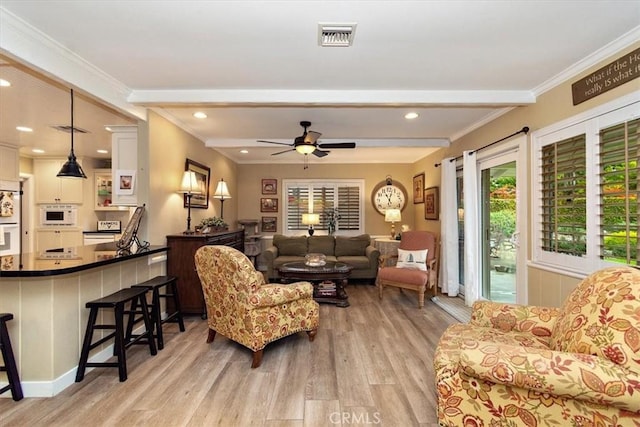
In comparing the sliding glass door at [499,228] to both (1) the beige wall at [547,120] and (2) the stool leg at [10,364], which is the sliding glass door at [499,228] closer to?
(1) the beige wall at [547,120]

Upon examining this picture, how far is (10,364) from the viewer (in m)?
2.21

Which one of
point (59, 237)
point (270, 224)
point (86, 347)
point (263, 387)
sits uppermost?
point (270, 224)

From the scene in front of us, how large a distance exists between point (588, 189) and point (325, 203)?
507 cm

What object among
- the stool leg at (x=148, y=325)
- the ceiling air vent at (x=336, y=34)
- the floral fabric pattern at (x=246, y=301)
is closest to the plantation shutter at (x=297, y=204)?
the floral fabric pattern at (x=246, y=301)

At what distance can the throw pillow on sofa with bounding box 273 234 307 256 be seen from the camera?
20.6ft

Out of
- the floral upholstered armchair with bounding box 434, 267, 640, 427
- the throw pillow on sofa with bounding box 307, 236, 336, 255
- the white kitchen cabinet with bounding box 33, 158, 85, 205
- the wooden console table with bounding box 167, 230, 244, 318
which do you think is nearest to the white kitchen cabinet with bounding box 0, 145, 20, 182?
the white kitchen cabinet with bounding box 33, 158, 85, 205

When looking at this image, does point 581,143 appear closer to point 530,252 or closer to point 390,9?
point 530,252

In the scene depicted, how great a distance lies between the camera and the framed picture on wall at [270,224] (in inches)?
287

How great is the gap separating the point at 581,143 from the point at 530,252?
118 centimetres

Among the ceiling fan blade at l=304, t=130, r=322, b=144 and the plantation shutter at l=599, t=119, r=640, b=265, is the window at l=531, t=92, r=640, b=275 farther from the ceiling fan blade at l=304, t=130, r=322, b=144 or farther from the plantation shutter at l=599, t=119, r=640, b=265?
the ceiling fan blade at l=304, t=130, r=322, b=144

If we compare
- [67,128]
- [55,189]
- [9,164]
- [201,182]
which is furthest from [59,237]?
[201,182]

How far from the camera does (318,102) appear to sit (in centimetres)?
324

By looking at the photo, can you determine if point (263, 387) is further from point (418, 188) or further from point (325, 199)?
point (418, 188)

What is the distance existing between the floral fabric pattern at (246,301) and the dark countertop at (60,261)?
0.72 meters
